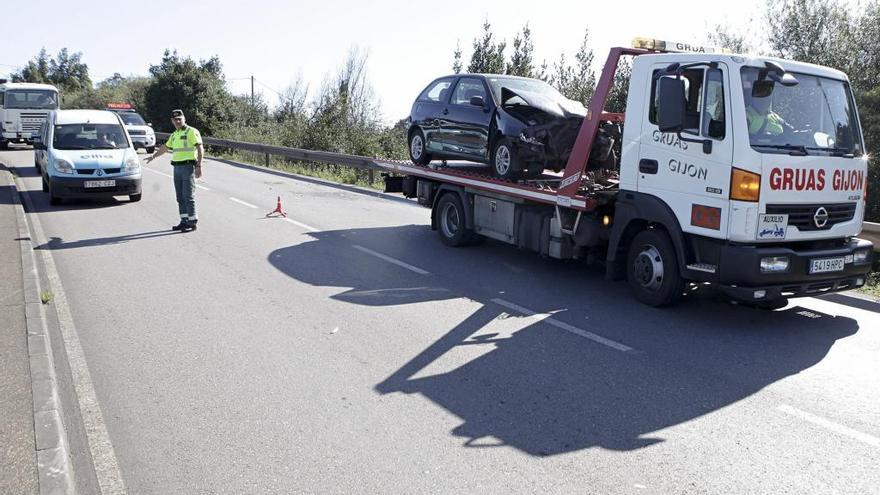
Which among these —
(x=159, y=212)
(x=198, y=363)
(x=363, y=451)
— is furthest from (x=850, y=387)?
(x=159, y=212)

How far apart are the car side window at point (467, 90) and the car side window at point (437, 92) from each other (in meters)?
0.30

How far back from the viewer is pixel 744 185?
658cm

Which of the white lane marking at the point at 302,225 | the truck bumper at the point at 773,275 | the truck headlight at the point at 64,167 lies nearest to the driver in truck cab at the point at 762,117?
the truck bumper at the point at 773,275

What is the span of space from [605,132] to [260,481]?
19.9 ft

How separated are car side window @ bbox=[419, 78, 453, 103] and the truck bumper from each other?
5950mm

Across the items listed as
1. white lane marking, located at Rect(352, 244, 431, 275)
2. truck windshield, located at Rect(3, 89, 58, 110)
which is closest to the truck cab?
white lane marking, located at Rect(352, 244, 431, 275)

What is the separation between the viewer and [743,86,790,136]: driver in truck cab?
663 cm

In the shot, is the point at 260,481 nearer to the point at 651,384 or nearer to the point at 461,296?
the point at 651,384

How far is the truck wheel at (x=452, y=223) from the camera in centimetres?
1088

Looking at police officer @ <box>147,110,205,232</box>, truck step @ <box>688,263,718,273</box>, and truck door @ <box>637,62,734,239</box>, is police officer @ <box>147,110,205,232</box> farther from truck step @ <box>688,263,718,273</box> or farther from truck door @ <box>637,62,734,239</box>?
truck step @ <box>688,263,718,273</box>

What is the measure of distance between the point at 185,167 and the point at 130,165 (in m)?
3.44

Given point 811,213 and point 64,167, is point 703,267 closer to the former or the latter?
point 811,213

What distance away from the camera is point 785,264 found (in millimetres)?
6621

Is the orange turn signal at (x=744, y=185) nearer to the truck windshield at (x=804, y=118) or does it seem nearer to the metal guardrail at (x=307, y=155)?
the truck windshield at (x=804, y=118)
